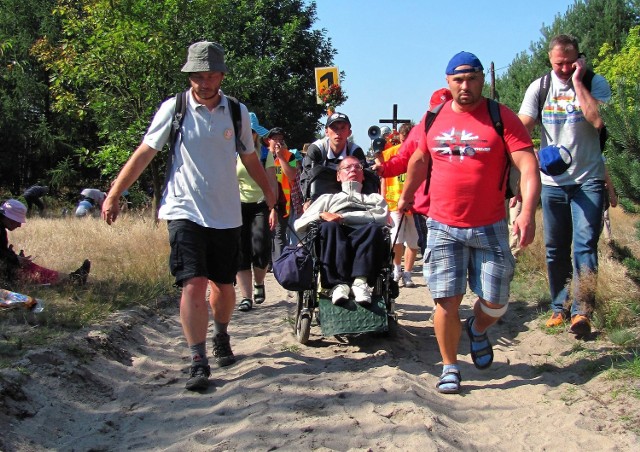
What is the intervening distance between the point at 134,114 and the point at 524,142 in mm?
10549

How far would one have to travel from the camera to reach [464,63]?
446cm

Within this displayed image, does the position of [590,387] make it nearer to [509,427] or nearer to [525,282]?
[509,427]

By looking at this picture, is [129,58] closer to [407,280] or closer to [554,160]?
[407,280]

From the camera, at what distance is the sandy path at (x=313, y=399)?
366 centimetres

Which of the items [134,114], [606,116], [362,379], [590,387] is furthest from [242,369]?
[134,114]

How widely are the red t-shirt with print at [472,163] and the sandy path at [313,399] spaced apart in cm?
119

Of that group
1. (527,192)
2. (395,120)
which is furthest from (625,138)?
(395,120)

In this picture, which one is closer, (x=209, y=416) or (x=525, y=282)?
(x=209, y=416)

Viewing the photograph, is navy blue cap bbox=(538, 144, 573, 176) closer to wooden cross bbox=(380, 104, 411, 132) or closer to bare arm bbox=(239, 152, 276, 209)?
bare arm bbox=(239, 152, 276, 209)

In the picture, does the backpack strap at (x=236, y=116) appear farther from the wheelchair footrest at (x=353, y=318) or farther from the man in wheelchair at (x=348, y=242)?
the wheelchair footrest at (x=353, y=318)

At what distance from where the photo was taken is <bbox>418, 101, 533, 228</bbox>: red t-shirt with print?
441 cm

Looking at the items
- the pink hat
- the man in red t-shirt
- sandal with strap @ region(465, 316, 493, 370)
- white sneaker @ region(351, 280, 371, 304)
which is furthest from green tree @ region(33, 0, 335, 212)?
sandal with strap @ region(465, 316, 493, 370)

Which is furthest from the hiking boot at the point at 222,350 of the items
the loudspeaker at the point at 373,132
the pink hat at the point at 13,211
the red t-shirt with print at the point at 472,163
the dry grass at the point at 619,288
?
the loudspeaker at the point at 373,132

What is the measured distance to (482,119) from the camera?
4477 mm
